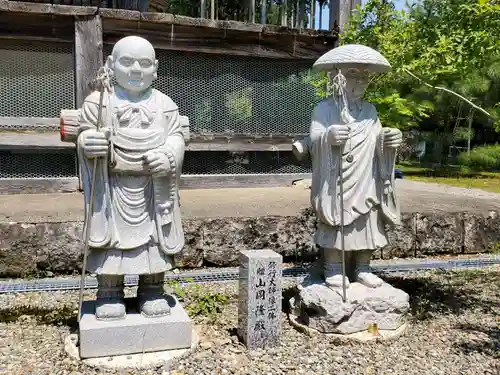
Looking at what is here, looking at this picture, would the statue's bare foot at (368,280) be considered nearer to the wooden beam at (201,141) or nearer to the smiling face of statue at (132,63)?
the smiling face of statue at (132,63)

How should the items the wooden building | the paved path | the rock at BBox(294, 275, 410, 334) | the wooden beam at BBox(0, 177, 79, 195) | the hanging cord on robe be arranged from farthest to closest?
the wooden beam at BBox(0, 177, 79, 195), the wooden building, the paved path, the rock at BBox(294, 275, 410, 334), the hanging cord on robe

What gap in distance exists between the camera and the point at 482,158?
15.6 meters

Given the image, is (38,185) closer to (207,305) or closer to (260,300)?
(207,305)

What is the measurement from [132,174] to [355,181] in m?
1.63

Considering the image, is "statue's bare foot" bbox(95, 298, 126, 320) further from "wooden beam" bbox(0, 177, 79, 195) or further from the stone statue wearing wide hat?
"wooden beam" bbox(0, 177, 79, 195)

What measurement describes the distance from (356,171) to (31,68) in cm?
497

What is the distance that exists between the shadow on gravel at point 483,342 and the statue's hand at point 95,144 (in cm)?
282

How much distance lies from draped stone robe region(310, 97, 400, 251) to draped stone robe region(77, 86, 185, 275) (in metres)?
1.12

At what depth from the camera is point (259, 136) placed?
802 cm

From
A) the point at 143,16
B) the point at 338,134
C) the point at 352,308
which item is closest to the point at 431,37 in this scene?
the point at 338,134

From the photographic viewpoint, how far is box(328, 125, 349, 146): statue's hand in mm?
3709

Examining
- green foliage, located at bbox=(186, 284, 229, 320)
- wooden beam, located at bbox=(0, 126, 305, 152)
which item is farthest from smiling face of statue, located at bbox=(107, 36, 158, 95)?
wooden beam, located at bbox=(0, 126, 305, 152)

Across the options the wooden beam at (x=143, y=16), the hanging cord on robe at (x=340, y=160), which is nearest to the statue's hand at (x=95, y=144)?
the hanging cord on robe at (x=340, y=160)

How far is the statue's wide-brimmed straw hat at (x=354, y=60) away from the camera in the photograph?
12.4 ft
